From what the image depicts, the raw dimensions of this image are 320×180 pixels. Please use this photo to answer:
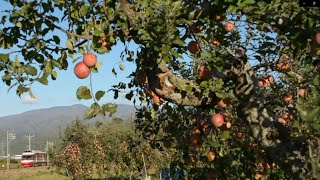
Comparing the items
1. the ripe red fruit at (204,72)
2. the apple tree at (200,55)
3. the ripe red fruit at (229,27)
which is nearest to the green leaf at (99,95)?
the apple tree at (200,55)

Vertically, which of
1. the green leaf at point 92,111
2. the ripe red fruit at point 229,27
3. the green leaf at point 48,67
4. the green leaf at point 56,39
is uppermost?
the ripe red fruit at point 229,27

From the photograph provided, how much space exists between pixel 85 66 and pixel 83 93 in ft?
1.02

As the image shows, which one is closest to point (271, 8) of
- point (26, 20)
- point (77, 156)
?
point (26, 20)

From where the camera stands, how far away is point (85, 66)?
3037 millimetres

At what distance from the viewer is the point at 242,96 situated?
362cm

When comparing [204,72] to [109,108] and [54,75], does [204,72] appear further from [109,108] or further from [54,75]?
[54,75]


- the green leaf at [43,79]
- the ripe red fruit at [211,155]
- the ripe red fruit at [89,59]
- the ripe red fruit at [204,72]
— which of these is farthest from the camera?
the ripe red fruit at [211,155]

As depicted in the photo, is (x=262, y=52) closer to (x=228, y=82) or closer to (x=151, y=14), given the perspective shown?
(x=228, y=82)

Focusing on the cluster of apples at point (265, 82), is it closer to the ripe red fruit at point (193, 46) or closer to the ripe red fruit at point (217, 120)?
the ripe red fruit at point (217, 120)

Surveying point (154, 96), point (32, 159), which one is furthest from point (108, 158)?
point (32, 159)

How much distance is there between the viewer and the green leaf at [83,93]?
2771mm

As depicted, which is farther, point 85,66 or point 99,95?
point 85,66

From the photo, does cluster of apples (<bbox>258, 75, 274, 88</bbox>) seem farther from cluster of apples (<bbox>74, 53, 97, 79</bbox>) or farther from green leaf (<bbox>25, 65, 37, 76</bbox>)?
green leaf (<bbox>25, 65, 37, 76</bbox>)

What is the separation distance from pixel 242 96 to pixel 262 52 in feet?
1.31
